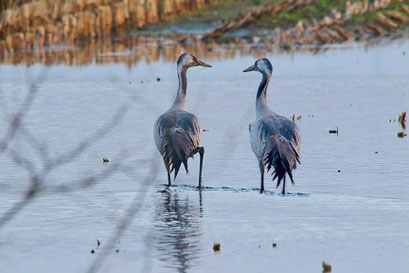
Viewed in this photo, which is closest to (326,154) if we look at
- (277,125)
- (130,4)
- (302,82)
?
(277,125)

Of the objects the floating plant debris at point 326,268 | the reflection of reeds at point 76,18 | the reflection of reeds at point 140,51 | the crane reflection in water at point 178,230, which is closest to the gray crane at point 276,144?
the crane reflection in water at point 178,230

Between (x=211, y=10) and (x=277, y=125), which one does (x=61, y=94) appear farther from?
(x=211, y=10)

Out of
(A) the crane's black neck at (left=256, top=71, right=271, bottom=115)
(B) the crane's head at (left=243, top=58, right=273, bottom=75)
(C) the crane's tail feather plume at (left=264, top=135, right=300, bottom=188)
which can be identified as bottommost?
(C) the crane's tail feather plume at (left=264, top=135, right=300, bottom=188)

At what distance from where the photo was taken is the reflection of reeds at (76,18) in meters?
33.6

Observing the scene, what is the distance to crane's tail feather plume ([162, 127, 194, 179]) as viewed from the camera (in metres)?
12.7

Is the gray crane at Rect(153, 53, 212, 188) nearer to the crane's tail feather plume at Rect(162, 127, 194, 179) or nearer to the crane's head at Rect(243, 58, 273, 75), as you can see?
the crane's tail feather plume at Rect(162, 127, 194, 179)

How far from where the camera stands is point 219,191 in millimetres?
12430

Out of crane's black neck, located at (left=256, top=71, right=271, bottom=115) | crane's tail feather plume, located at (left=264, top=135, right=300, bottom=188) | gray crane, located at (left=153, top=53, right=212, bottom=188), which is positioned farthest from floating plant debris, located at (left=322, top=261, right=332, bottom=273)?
crane's black neck, located at (left=256, top=71, right=271, bottom=115)

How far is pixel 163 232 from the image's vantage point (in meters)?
10.2

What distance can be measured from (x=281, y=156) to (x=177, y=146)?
1362 mm

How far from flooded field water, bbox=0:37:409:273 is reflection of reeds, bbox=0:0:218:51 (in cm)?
1026

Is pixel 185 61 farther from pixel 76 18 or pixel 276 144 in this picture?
pixel 76 18

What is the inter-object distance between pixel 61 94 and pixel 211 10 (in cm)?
1724

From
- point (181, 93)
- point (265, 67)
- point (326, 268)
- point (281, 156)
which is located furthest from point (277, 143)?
point (326, 268)
